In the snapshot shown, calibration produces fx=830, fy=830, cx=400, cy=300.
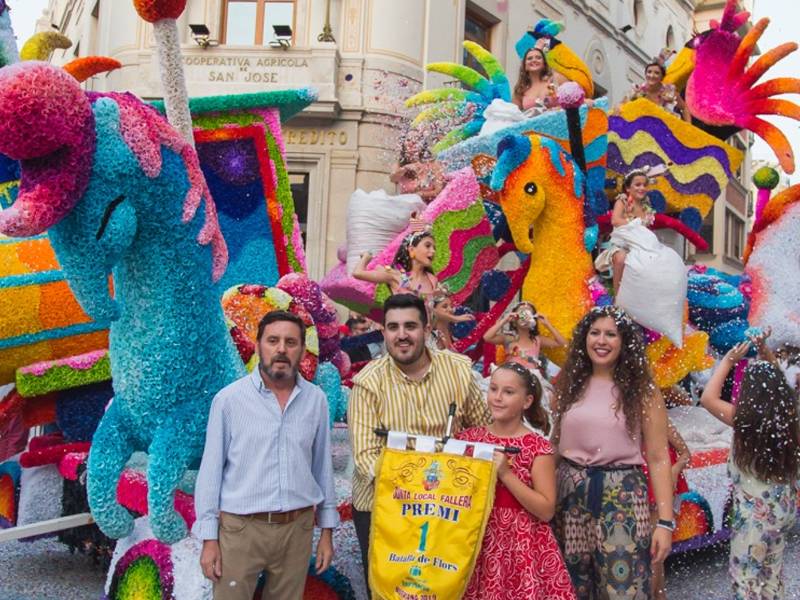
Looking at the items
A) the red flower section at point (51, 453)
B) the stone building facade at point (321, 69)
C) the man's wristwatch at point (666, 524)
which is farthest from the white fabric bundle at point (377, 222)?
the stone building facade at point (321, 69)

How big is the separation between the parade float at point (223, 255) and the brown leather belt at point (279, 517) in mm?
449

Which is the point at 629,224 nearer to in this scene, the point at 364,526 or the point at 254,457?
the point at 364,526

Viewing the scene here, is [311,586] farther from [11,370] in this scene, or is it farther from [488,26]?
[488,26]

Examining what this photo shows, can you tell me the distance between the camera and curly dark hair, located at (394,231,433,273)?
4059 millimetres

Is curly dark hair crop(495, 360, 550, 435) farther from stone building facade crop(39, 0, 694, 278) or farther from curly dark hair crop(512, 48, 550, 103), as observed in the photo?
stone building facade crop(39, 0, 694, 278)

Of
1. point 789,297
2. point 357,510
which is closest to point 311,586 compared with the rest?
point 357,510

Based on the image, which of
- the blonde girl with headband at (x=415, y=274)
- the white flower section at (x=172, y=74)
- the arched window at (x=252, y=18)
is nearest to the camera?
the white flower section at (x=172, y=74)

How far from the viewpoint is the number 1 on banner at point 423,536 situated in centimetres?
215

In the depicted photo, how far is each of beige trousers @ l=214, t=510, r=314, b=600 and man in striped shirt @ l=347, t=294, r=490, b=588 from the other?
0.20m

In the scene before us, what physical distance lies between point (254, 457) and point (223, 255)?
76 cm

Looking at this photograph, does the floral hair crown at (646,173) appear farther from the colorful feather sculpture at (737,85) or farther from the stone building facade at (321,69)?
the stone building facade at (321,69)

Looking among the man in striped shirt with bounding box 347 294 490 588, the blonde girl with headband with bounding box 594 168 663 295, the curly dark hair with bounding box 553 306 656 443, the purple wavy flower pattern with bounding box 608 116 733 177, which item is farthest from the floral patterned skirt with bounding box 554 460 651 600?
the purple wavy flower pattern with bounding box 608 116 733 177

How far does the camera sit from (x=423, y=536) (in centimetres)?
216

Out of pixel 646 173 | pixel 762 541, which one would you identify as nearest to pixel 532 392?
pixel 762 541
